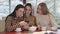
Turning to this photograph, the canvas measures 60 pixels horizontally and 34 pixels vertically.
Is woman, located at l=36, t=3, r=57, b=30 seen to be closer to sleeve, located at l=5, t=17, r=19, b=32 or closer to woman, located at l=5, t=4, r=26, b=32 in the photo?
woman, located at l=5, t=4, r=26, b=32

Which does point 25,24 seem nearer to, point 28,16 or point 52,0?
point 28,16

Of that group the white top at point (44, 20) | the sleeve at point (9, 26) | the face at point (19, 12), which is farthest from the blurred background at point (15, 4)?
the sleeve at point (9, 26)

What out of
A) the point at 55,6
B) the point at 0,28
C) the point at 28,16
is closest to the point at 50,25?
the point at 28,16

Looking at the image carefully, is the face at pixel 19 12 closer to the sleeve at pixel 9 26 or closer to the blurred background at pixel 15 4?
the sleeve at pixel 9 26

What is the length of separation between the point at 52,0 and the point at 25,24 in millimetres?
2155

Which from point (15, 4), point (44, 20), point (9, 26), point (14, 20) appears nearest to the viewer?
point (9, 26)

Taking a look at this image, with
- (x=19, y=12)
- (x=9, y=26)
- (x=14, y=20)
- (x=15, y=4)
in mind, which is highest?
(x=15, y=4)

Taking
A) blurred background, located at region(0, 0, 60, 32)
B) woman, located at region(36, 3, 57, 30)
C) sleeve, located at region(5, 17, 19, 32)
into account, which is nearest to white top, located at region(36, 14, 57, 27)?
woman, located at region(36, 3, 57, 30)

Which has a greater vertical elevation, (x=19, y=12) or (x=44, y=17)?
(x=19, y=12)

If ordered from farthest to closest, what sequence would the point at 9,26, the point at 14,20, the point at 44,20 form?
the point at 44,20, the point at 14,20, the point at 9,26

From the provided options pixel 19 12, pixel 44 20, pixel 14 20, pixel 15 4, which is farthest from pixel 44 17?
pixel 15 4

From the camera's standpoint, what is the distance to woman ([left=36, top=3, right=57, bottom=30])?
339cm

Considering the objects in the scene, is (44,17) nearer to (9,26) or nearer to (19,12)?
(19,12)

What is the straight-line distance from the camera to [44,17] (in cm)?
347
